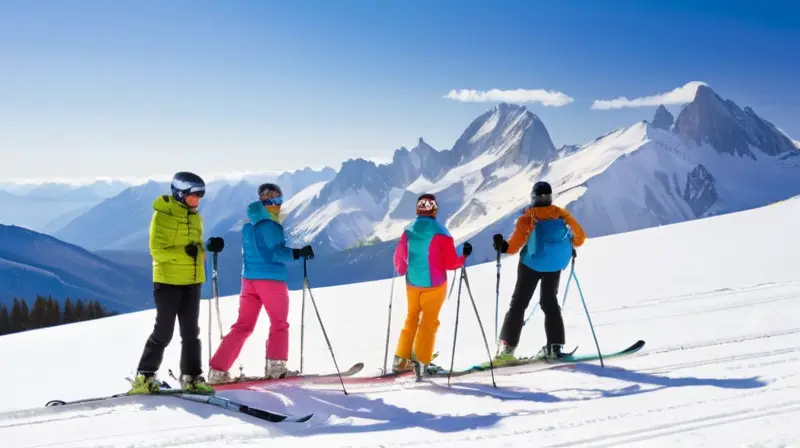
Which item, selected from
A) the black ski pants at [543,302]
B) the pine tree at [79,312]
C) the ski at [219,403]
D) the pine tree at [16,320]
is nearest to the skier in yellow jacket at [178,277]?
the ski at [219,403]

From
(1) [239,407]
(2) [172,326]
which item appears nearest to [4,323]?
(2) [172,326]

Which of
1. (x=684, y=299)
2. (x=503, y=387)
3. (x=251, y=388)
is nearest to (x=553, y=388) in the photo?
(x=503, y=387)

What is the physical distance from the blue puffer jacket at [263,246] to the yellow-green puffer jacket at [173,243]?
0.60 metres

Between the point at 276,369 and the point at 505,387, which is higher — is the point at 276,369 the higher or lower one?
the higher one

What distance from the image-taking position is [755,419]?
207 inches

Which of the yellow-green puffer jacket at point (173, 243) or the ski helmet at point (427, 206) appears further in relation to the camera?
the ski helmet at point (427, 206)

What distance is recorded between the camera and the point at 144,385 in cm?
666

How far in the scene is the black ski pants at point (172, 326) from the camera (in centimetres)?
680

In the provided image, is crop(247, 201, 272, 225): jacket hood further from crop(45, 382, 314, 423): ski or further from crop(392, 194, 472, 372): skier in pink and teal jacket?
crop(45, 382, 314, 423): ski

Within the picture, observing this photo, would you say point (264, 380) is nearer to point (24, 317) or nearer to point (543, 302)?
point (543, 302)

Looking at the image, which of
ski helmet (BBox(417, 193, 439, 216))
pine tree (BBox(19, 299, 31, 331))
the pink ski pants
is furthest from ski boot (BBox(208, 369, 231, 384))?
pine tree (BBox(19, 299, 31, 331))

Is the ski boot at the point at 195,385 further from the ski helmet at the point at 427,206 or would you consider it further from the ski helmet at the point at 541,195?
the ski helmet at the point at 541,195

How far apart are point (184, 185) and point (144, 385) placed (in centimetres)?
219

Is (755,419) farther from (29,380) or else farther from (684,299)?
(29,380)
